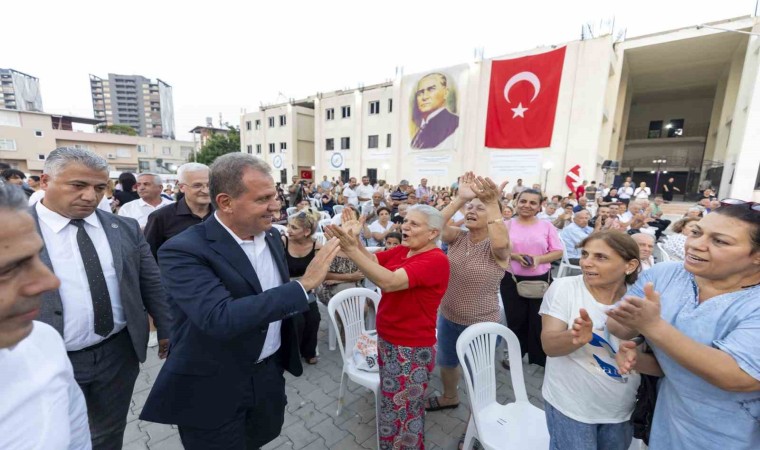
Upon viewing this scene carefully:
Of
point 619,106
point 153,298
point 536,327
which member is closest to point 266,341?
point 153,298

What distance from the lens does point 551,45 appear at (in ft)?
55.9

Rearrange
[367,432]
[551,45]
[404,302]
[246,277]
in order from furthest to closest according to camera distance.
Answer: [551,45] < [367,432] < [404,302] < [246,277]

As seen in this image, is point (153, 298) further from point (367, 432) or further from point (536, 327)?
point (536, 327)

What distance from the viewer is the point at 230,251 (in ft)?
4.89

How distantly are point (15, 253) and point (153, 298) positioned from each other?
1758mm

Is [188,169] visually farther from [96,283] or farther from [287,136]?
[287,136]

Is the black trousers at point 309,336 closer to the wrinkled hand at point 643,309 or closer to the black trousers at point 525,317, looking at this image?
the black trousers at point 525,317

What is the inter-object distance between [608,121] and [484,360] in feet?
65.6

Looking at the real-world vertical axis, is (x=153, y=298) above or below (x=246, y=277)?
below

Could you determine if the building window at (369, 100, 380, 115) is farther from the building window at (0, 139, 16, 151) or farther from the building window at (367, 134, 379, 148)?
the building window at (0, 139, 16, 151)

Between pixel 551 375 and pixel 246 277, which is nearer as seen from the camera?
pixel 246 277

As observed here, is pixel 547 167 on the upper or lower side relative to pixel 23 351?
upper

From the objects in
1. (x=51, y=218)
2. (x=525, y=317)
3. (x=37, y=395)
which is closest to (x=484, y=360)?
(x=525, y=317)

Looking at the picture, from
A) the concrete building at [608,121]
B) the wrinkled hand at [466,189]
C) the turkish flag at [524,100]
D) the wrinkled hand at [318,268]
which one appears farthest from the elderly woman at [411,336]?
the turkish flag at [524,100]
